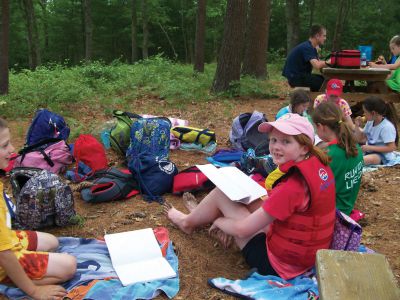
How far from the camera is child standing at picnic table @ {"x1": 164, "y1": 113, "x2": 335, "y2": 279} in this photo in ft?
8.71

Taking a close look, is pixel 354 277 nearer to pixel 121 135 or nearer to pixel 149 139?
pixel 149 139

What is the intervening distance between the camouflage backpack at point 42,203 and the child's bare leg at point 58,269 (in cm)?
82

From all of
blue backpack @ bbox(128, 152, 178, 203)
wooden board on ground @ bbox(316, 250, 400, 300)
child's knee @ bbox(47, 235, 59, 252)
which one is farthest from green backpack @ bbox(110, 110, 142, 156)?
wooden board on ground @ bbox(316, 250, 400, 300)

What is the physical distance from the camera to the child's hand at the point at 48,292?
8.57ft

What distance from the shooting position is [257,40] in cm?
1005

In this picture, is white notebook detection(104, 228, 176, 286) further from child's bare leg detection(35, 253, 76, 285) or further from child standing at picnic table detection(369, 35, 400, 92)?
child standing at picnic table detection(369, 35, 400, 92)

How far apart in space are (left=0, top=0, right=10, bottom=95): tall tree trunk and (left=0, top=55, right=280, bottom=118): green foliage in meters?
0.28

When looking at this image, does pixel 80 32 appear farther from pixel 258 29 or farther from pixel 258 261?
pixel 258 261

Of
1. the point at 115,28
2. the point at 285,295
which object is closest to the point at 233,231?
the point at 285,295

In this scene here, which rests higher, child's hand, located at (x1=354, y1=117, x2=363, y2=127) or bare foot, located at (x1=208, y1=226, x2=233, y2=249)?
child's hand, located at (x1=354, y1=117, x2=363, y2=127)

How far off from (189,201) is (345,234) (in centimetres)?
165

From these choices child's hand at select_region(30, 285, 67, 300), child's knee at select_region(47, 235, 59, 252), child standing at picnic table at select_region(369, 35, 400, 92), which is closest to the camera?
child's hand at select_region(30, 285, 67, 300)

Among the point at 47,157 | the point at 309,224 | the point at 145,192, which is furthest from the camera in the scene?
the point at 47,157

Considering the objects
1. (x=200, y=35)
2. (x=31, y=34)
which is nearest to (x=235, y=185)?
(x=200, y=35)
